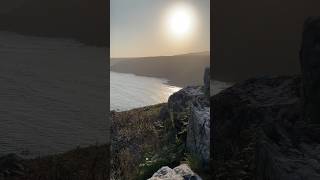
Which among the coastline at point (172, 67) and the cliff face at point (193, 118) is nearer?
the cliff face at point (193, 118)

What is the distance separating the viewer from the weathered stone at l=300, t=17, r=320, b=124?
5152 millimetres

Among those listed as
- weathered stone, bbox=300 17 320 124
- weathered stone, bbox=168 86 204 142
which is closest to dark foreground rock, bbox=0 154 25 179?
weathered stone, bbox=168 86 204 142

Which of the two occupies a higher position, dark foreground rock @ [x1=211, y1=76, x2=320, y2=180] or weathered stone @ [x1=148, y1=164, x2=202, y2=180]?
dark foreground rock @ [x1=211, y1=76, x2=320, y2=180]

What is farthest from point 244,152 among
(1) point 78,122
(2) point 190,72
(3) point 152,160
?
(2) point 190,72

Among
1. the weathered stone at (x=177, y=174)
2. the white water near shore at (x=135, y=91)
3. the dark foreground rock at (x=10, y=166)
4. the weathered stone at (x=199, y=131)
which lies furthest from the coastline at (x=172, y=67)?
the dark foreground rock at (x=10, y=166)

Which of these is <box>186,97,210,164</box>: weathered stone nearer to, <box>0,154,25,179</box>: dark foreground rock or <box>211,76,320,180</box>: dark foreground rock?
<box>211,76,320,180</box>: dark foreground rock

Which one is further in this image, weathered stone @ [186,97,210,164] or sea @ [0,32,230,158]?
weathered stone @ [186,97,210,164]

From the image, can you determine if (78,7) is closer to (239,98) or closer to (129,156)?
(239,98)

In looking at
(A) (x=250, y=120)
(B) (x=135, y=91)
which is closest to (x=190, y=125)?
A: (A) (x=250, y=120)

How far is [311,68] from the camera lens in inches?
206

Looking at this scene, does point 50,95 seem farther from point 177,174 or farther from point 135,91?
point 135,91

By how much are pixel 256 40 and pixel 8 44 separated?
10.2 ft

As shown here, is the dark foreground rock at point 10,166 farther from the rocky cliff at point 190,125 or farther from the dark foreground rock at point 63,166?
the rocky cliff at point 190,125

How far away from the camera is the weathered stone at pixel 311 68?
16.9ft
